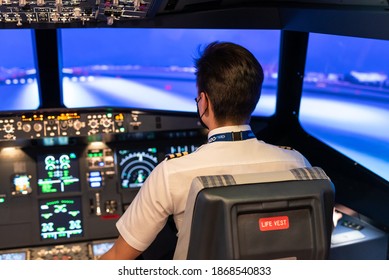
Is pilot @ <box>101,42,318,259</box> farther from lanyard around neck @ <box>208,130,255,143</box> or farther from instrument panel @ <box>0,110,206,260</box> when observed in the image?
instrument panel @ <box>0,110,206,260</box>

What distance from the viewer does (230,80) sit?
161 centimetres

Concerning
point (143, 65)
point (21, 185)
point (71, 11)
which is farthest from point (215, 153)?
point (143, 65)

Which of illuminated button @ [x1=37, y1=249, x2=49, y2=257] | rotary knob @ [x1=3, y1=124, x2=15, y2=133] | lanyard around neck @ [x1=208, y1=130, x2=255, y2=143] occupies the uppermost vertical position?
lanyard around neck @ [x1=208, y1=130, x2=255, y2=143]

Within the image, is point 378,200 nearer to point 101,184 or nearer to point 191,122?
point 191,122

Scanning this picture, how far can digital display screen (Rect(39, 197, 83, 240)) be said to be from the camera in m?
3.07

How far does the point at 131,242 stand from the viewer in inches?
66.3

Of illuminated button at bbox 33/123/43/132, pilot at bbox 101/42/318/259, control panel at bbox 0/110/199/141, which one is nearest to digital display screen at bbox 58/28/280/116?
control panel at bbox 0/110/199/141

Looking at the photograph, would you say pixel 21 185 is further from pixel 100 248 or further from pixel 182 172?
pixel 182 172

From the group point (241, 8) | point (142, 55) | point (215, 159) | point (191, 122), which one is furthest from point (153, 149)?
point (215, 159)

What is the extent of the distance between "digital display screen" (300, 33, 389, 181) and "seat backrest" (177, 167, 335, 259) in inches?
50.4

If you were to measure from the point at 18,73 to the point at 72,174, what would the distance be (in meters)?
0.74

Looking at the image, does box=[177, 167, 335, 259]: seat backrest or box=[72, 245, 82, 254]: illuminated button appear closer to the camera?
box=[177, 167, 335, 259]: seat backrest

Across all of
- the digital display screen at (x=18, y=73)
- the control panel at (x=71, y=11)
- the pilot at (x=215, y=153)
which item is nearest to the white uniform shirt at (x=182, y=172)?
the pilot at (x=215, y=153)

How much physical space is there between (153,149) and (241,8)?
106 cm
